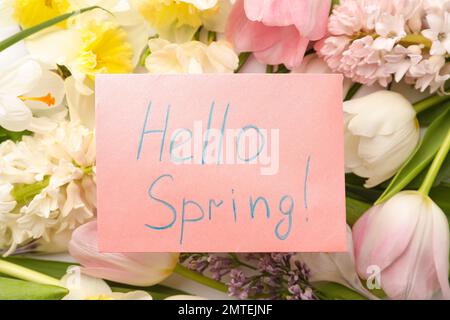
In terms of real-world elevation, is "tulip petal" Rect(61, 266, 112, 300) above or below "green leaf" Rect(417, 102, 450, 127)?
below

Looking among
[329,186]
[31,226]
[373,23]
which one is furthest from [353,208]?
[31,226]

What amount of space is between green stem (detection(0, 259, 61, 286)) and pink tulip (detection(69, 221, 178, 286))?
3 centimetres

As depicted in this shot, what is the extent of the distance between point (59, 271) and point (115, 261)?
0.07 m

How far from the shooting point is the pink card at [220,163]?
A: 474 mm

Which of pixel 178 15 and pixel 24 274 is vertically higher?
pixel 178 15

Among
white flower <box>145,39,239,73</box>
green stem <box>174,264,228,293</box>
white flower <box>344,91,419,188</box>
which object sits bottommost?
green stem <box>174,264,228,293</box>

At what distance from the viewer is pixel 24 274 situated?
524 mm

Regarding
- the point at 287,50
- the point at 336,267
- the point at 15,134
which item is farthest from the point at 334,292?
the point at 15,134

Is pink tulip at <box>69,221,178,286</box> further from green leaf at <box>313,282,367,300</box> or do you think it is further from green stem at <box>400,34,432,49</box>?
green stem at <box>400,34,432,49</box>

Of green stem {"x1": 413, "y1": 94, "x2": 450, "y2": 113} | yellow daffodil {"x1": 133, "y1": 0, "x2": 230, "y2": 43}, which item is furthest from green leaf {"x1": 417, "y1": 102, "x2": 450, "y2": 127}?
yellow daffodil {"x1": 133, "y1": 0, "x2": 230, "y2": 43}

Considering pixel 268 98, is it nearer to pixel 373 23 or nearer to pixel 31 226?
pixel 373 23

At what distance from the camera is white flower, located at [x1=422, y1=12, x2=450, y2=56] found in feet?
1.54

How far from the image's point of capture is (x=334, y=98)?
1.55 ft

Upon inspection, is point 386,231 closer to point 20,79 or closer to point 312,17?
point 312,17
